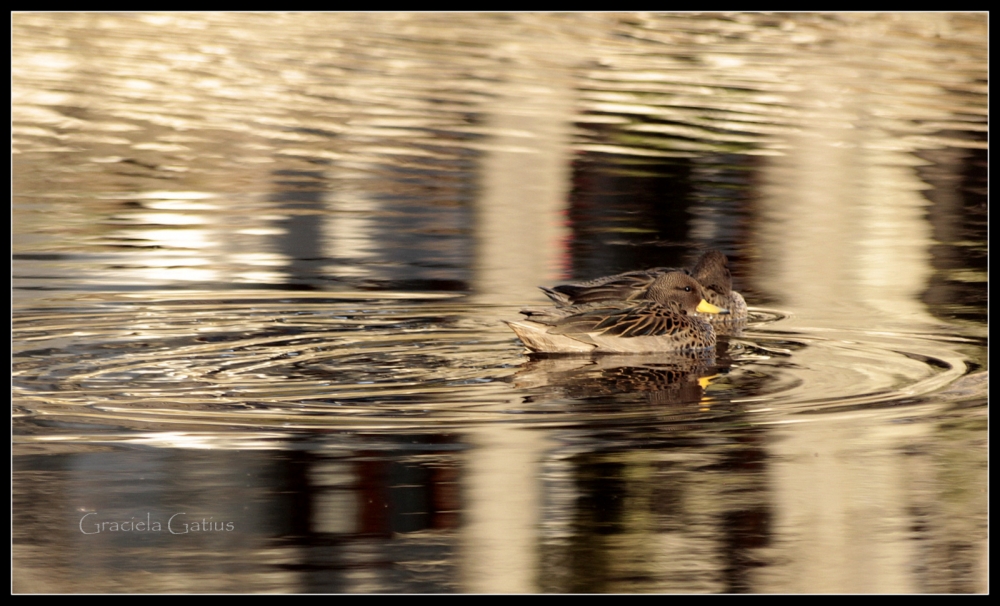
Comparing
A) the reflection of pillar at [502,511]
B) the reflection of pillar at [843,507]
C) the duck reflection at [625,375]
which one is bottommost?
the duck reflection at [625,375]

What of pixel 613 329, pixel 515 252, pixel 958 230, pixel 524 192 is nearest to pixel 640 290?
pixel 613 329

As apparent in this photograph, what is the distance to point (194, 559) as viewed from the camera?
24.0 ft

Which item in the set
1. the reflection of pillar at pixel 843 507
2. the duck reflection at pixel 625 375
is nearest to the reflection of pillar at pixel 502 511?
the reflection of pillar at pixel 843 507

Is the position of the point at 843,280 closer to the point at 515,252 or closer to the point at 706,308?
the point at 706,308

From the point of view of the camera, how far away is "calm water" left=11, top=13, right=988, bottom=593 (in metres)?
7.53

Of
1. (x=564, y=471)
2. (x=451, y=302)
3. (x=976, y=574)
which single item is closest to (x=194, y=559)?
(x=564, y=471)

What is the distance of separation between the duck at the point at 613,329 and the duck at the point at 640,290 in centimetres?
25

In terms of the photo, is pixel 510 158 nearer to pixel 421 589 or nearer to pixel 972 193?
pixel 972 193

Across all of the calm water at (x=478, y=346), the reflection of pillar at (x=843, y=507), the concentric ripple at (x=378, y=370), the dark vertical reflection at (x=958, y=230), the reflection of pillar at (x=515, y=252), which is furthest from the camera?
the dark vertical reflection at (x=958, y=230)

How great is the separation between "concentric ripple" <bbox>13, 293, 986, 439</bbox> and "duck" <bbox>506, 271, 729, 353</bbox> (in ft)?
0.35

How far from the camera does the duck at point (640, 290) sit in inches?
488

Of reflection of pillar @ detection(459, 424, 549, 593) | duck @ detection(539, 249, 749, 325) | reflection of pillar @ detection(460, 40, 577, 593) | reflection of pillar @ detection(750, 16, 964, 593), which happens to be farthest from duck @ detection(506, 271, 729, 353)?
reflection of pillar @ detection(459, 424, 549, 593)

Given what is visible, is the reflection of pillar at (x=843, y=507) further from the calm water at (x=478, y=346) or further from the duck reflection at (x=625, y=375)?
the duck reflection at (x=625, y=375)

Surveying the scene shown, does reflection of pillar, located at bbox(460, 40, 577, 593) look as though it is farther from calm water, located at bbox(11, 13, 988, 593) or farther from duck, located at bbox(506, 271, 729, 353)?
A: duck, located at bbox(506, 271, 729, 353)
